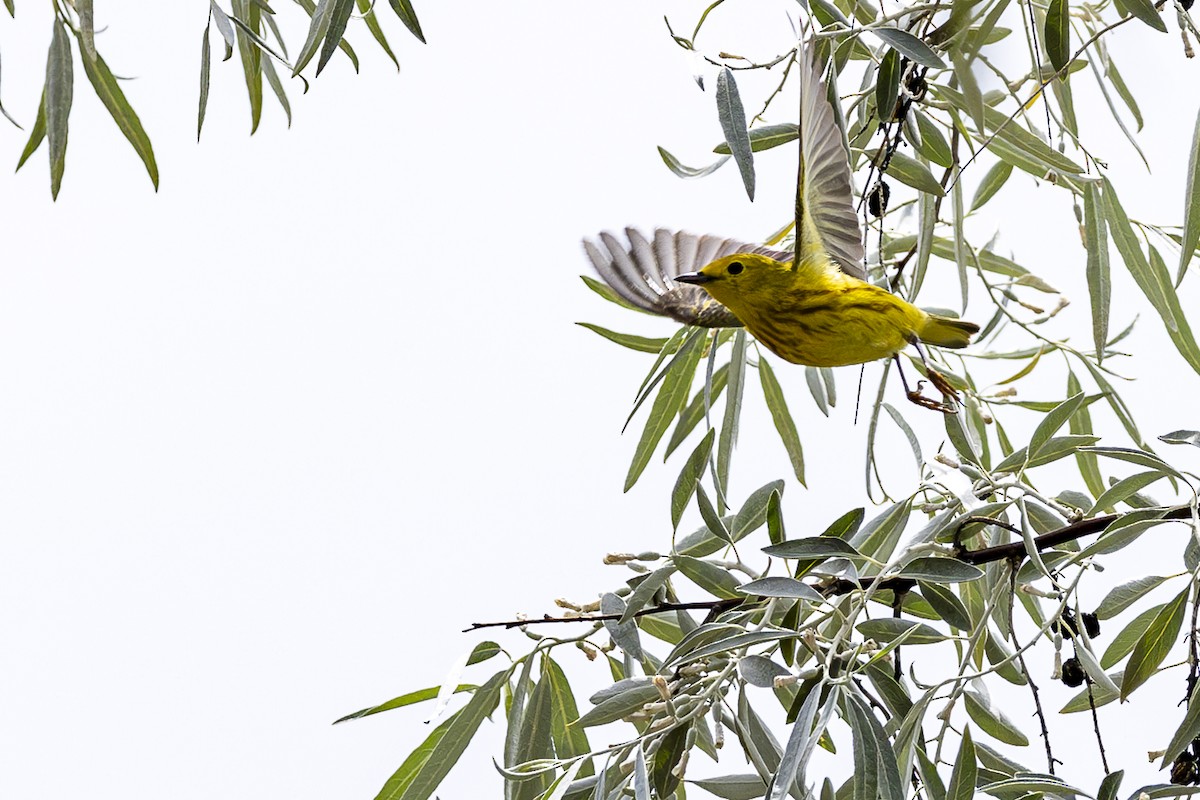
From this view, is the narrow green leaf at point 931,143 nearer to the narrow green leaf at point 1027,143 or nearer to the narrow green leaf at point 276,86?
the narrow green leaf at point 1027,143

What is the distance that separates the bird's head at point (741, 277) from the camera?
816mm

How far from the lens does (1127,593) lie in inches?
28.5

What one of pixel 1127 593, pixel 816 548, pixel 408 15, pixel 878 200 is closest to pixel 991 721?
pixel 1127 593

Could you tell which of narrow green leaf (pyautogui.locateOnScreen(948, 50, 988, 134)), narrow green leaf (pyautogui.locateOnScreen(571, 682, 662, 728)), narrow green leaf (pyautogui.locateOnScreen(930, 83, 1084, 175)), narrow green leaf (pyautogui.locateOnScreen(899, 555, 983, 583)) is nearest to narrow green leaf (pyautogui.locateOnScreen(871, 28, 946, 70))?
narrow green leaf (pyautogui.locateOnScreen(948, 50, 988, 134))

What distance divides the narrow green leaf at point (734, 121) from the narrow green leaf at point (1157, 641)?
338 millimetres

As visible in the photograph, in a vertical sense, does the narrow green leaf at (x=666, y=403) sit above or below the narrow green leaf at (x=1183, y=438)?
above

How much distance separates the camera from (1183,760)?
2.17ft

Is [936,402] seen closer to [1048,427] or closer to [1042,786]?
[1048,427]

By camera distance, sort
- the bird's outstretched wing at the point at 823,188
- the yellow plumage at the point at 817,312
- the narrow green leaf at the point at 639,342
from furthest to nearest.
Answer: the narrow green leaf at the point at 639,342
the yellow plumage at the point at 817,312
the bird's outstretched wing at the point at 823,188

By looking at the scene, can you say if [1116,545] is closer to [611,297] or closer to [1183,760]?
[1183,760]

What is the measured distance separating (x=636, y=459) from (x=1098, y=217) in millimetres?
376

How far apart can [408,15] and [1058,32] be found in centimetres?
37

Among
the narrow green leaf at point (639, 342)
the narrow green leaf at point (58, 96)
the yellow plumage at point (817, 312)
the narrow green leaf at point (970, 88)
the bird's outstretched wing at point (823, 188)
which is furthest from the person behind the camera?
the narrow green leaf at point (639, 342)

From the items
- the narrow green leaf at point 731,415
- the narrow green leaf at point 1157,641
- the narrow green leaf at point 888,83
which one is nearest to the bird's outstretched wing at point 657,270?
the narrow green leaf at point 731,415
